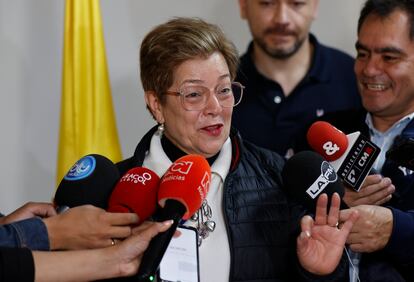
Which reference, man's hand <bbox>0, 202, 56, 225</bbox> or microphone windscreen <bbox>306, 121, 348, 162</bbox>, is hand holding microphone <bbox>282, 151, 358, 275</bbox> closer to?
microphone windscreen <bbox>306, 121, 348, 162</bbox>

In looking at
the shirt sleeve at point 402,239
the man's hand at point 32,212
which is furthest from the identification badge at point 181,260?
the shirt sleeve at point 402,239

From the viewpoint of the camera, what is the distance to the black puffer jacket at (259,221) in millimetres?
2213

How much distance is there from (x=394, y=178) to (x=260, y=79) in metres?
1.09

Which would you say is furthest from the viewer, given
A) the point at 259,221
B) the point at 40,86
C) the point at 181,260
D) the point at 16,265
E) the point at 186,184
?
the point at 40,86

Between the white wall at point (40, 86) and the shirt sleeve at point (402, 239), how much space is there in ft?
5.43

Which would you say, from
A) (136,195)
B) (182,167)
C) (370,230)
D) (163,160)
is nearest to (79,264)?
(136,195)

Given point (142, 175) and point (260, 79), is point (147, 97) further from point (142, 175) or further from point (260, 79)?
point (260, 79)

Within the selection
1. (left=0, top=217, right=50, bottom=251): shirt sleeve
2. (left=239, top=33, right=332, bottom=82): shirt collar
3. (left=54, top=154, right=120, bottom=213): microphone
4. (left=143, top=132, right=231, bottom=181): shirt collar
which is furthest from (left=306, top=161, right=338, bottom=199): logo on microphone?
(left=239, top=33, right=332, bottom=82): shirt collar

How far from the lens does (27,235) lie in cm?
195

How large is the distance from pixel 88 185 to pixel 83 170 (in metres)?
0.04

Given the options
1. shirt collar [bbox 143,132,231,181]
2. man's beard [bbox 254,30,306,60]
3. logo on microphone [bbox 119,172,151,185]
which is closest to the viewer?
logo on microphone [bbox 119,172,151,185]

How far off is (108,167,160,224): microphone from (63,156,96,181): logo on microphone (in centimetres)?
8

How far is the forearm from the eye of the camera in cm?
185

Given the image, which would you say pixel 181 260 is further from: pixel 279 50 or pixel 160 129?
pixel 279 50
